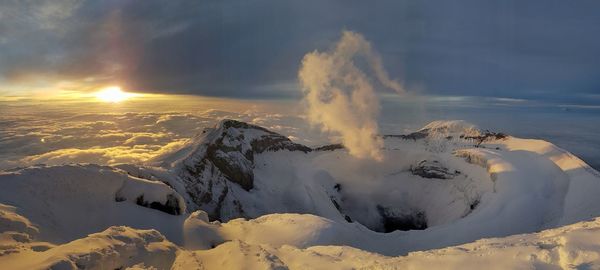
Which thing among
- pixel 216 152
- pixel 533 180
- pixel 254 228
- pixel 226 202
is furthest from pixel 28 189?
pixel 533 180

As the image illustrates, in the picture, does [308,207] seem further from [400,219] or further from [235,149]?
[400,219]

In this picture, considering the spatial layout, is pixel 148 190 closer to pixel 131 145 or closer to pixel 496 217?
pixel 496 217

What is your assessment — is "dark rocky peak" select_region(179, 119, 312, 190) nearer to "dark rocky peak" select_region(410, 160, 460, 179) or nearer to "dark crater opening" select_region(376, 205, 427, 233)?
"dark crater opening" select_region(376, 205, 427, 233)

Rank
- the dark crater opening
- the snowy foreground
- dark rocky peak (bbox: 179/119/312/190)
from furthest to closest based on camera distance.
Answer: the dark crater opening → dark rocky peak (bbox: 179/119/312/190) → the snowy foreground

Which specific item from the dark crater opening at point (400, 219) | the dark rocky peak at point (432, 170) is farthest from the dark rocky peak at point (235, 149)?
the dark rocky peak at point (432, 170)

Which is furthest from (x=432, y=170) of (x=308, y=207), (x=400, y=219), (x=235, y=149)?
(x=235, y=149)

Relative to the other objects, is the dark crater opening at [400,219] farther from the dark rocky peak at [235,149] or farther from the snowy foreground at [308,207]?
the dark rocky peak at [235,149]

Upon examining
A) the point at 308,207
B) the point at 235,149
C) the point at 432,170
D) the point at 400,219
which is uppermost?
the point at 235,149

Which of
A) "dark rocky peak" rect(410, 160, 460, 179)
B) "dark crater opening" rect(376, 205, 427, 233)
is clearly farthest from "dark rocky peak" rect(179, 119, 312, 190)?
"dark rocky peak" rect(410, 160, 460, 179)
